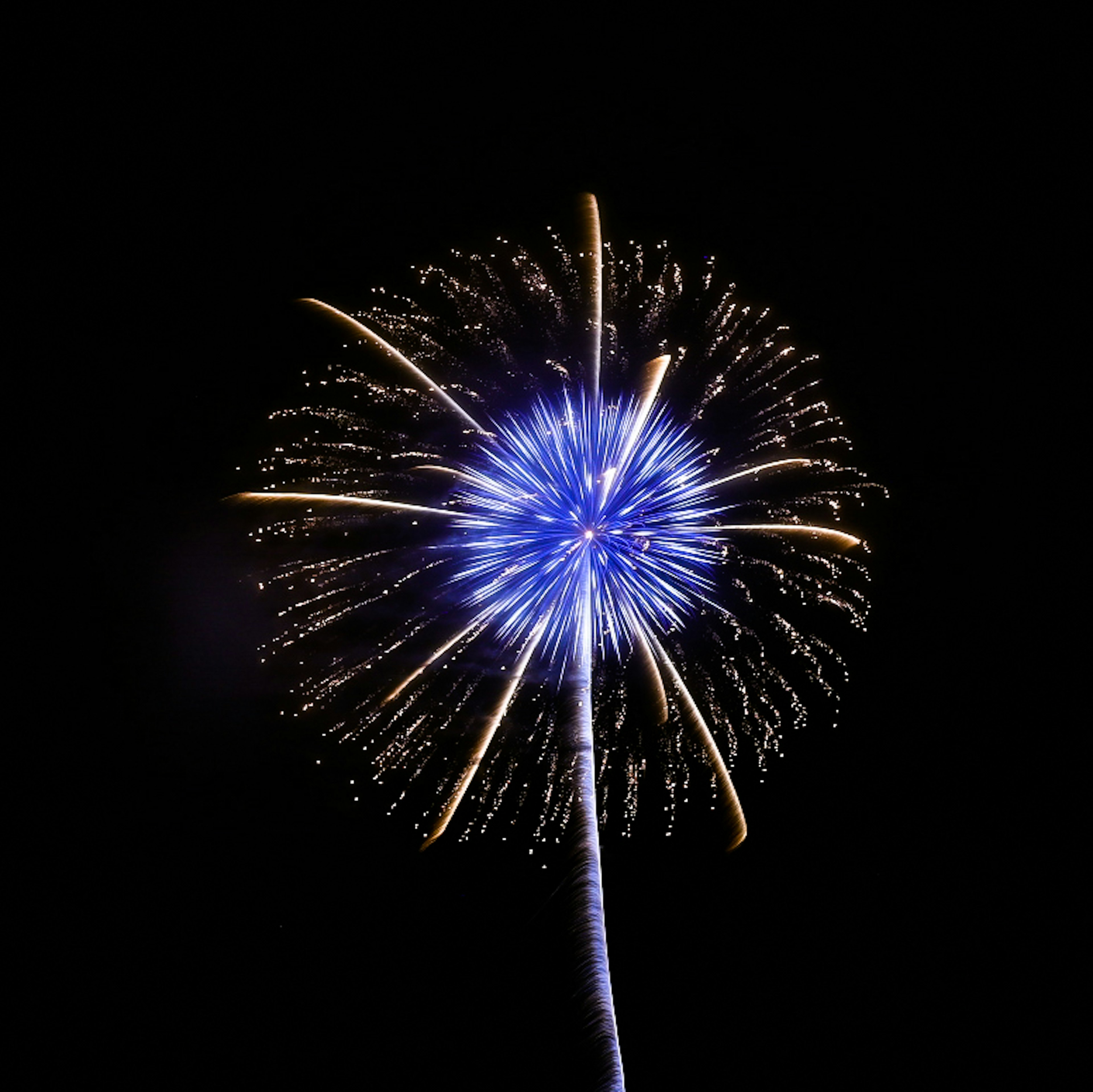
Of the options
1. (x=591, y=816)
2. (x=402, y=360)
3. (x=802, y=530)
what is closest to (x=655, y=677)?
(x=591, y=816)

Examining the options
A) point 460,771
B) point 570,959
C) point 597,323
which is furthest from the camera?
point 570,959

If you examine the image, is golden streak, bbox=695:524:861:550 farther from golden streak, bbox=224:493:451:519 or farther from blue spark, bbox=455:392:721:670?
golden streak, bbox=224:493:451:519

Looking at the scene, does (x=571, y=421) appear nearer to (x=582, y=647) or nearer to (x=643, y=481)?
(x=643, y=481)

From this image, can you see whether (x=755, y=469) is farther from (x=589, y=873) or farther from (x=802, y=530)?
(x=589, y=873)

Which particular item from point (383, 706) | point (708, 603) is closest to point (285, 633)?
point (383, 706)

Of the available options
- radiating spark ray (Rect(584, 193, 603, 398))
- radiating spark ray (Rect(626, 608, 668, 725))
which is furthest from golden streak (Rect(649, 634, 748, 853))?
radiating spark ray (Rect(584, 193, 603, 398))

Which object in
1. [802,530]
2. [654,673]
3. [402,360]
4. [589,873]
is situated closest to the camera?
[402,360]

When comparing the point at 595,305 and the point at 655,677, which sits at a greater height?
the point at 595,305
